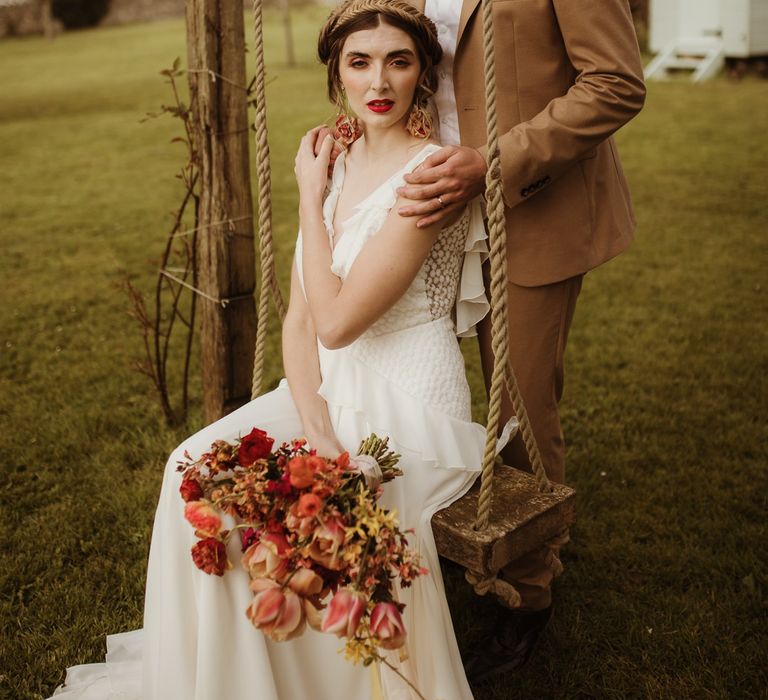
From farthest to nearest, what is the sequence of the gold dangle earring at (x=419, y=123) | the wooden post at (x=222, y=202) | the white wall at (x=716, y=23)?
1. the white wall at (x=716, y=23)
2. the wooden post at (x=222, y=202)
3. the gold dangle earring at (x=419, y=123)

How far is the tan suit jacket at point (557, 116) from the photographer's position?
237 centimetres

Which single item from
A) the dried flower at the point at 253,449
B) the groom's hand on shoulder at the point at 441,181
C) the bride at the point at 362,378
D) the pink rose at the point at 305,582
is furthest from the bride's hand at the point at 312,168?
the pink rose at the point at 305,582

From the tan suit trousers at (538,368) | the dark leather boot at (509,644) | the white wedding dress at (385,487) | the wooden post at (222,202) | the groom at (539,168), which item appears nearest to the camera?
the white wedding dress at (385,487)

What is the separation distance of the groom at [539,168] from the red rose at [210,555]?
3.31 ft

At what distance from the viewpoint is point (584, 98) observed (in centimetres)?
235

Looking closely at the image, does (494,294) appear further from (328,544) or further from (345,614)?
(345,614)

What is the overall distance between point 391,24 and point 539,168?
0.61 metres

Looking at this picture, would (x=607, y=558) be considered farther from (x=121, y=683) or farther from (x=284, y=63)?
(x=284, y=63)

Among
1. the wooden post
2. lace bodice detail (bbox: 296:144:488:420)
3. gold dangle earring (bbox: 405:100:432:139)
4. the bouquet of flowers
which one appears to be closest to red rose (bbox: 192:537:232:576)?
the bouquet of flowers

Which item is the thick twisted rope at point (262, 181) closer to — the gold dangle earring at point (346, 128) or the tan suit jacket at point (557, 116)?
the gold dangle earring at point (346, 128)

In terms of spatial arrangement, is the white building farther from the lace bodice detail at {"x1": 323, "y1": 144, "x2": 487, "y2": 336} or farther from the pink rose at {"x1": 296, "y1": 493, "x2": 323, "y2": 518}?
the pink rose at {"x1": 296, "y1": 493, "x2": 323, "y2": 518}

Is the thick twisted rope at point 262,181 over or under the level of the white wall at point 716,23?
over

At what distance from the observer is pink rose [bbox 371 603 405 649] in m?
1.87

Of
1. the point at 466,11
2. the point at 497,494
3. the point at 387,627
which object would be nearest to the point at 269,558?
the point at 387,627
